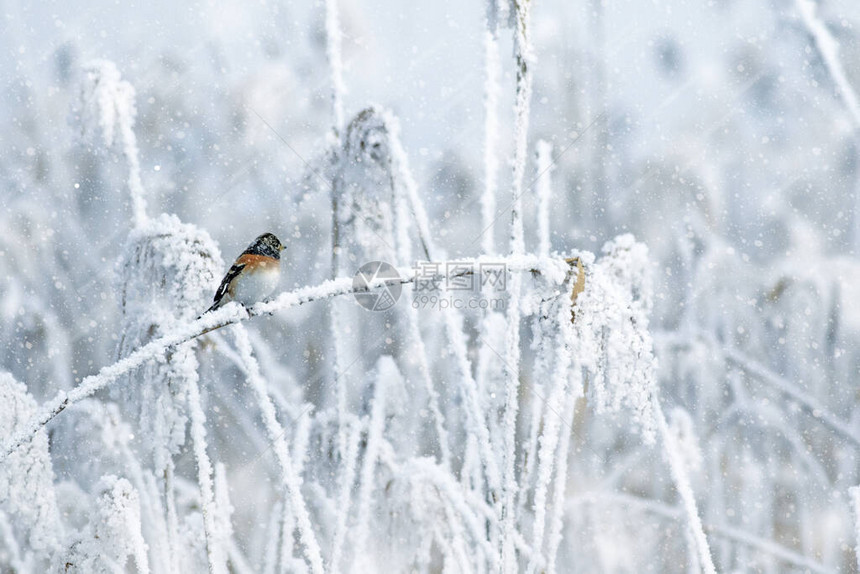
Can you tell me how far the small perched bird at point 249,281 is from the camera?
2.20m

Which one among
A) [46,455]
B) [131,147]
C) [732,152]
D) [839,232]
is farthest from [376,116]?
[839,232]

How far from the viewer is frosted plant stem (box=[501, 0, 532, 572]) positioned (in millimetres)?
2109

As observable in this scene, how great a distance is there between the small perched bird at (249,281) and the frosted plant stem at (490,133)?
77 centimetres

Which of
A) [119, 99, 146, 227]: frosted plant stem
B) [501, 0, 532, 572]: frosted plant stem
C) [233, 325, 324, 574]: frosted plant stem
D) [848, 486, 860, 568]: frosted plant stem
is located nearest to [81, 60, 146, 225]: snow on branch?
[119, 99, 146, 227]: frosted plant stem

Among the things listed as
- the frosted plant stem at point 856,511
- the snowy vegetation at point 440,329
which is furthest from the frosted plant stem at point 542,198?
the frosted plant stem at point 856,511

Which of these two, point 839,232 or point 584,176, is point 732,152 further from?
point 584,176

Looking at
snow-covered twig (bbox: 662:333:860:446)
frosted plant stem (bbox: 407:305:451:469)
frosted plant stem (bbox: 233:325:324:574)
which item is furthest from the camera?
snow-covered twig (bbox: 662:333:860:446)

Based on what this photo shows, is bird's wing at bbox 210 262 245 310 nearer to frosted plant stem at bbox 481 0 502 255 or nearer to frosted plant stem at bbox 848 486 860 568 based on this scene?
frosted plant stem at bbox 481 0 502 255

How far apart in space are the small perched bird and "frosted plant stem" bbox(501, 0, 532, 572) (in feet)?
2.85

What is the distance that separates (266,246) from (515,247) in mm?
1023

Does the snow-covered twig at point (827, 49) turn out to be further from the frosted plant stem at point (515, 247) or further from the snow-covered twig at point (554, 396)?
the snow-covered twig at point (554, 396)

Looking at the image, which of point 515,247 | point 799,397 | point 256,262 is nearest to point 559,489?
point 515,247

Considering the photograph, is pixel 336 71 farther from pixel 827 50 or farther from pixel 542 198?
pixel 827 50

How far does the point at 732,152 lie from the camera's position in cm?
587
